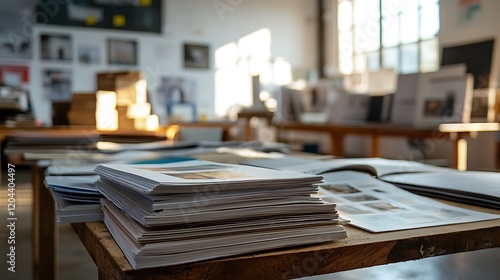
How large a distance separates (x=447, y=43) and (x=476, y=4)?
20.5 inches

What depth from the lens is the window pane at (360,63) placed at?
657cm

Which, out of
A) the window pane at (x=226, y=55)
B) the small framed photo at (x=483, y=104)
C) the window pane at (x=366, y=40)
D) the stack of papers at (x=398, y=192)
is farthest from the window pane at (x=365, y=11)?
the stack of papers at (x=398, y=192)

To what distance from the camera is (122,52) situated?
20.8 feet

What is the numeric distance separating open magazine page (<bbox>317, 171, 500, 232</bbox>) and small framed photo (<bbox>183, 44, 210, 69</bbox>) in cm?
604

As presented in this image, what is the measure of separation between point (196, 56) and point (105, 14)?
1313 mm

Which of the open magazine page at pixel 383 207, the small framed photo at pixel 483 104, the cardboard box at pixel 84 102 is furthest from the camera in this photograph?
the small framed photo at pixel 483 104

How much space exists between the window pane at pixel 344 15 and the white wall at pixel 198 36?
57cm

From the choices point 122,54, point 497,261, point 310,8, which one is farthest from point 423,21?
point 497,261

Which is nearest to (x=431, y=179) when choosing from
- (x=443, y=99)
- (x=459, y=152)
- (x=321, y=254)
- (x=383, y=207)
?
(x=383, y=207)

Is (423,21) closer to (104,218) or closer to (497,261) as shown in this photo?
(497,261)

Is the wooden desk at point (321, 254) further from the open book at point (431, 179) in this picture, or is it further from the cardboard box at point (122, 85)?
the cardboard box at point (122, 85)

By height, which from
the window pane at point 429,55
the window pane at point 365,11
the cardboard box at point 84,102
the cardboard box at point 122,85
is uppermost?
the window pane at point 365,11

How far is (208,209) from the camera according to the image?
45 cm

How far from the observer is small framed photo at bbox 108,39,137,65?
6273 millimetres
